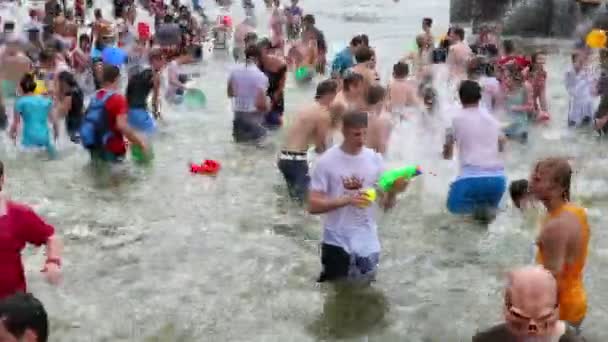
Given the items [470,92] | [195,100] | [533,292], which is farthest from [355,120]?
[195,100]

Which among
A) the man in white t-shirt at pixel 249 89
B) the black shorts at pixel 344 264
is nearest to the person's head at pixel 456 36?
the man in white t-shirt at pixel 249 89

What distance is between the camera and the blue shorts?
8117 millimetres

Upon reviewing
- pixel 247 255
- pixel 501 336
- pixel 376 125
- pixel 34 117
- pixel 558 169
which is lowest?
pixel 247 255

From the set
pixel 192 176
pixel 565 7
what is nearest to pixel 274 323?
pixel 192 176

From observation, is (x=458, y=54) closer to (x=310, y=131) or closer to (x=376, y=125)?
(x=376, y=125)

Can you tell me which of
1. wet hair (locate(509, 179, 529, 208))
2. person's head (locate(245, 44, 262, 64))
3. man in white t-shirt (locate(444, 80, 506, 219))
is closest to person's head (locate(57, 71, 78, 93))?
person's head (locate(245, 44, 262, 64))

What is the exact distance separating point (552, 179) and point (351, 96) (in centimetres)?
398

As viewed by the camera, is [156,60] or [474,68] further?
[156,60]

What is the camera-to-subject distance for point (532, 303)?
10.2ft

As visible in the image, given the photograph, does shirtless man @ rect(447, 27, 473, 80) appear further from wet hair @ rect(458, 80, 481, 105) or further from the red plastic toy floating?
wet hair @ rect(458, 80, 481, 105)

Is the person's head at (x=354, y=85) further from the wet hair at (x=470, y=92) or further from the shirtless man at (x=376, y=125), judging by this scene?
the wet hair at (x=470, y=92)

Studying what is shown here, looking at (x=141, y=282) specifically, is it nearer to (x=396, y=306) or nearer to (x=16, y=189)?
(x=396, y=306)

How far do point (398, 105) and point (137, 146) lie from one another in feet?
11.3

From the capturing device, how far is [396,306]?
23.5ft
